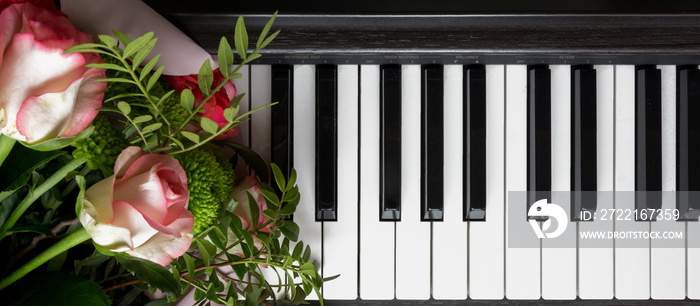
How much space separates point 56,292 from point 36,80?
0.27 metres

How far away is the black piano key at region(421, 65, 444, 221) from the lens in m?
0.98

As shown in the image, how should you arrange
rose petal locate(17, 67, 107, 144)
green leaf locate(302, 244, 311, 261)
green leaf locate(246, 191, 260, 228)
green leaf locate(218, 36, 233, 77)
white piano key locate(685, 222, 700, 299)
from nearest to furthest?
rose petal locate(17, 67, 107, 144), green leaf locate(218, 36, 233, 77), green leaf locate(246, 191, 260, 228), green leaf locate(302, 244, 311, 261), white piano key locate(685, 222, 700, 299)

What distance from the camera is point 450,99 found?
994 millimetres

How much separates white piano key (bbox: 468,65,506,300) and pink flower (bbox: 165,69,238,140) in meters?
0.49

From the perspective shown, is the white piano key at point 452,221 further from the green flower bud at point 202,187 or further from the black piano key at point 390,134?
the green flower bud at point 202,187

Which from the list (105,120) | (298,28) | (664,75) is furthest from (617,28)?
(105,120)

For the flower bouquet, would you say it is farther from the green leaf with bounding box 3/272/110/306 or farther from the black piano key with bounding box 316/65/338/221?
the black piano key with bounding box 316/65/338/221

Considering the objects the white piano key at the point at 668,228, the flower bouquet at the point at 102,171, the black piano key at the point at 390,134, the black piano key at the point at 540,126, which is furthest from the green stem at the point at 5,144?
the white piano key at the point at 668,228

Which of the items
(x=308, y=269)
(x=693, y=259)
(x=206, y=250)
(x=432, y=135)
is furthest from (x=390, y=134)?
(x=693, y=259)

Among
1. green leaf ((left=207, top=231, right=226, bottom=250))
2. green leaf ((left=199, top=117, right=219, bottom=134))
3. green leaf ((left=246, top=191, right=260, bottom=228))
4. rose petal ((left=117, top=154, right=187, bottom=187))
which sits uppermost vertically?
green leaf ((left=199, top=117, right=219, bottom=134))

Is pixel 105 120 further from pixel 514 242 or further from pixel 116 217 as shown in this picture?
pixel 514 242

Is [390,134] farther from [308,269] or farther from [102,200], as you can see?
[102,200]

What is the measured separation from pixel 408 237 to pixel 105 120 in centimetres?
61

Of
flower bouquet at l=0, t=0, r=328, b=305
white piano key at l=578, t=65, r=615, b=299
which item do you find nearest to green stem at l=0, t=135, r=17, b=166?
flower bouquet at l=0, t=0, r=328, b=305
